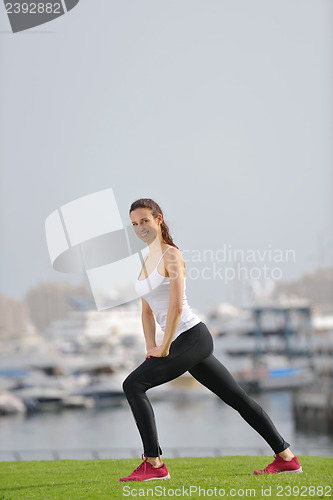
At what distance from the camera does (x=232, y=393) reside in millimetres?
4000

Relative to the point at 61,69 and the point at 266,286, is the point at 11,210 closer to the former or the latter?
the point at 266,286

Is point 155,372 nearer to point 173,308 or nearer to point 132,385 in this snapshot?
point 132,385

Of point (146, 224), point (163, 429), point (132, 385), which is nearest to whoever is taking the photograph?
point (132, 385)

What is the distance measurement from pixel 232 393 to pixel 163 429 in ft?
91.2

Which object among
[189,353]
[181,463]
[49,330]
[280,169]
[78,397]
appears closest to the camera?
[189,353]

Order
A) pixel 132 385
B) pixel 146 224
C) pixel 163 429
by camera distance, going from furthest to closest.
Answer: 1. pixel 163 429
2. pixel 146 224
3. pixel 132 385

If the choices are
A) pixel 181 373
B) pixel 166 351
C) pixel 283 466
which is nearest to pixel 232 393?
pixel 181 373

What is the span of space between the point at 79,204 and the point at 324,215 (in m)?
46.8

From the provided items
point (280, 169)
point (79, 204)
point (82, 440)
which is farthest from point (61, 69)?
point (280, 169)

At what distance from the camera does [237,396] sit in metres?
4.01

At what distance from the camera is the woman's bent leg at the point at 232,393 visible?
3988 mm

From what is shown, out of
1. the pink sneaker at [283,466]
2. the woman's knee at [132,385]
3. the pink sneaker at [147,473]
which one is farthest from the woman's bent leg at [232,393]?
the pink sneaker at [147,473]

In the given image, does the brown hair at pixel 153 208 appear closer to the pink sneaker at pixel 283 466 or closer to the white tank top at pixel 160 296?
the white tank top at pixel 160 296

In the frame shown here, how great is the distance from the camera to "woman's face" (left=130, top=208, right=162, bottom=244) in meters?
4.09
